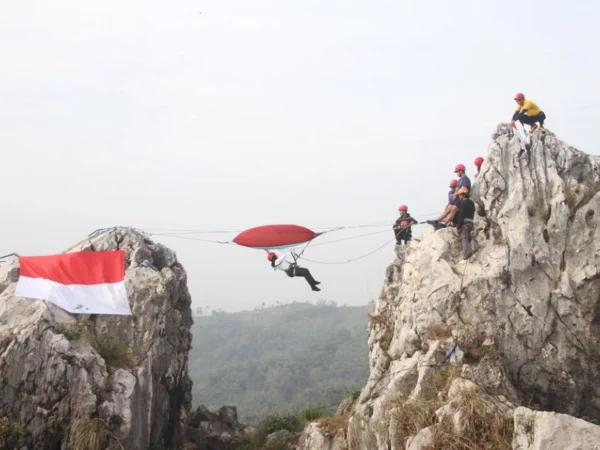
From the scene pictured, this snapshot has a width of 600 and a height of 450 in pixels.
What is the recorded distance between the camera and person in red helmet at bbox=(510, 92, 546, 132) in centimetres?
1577

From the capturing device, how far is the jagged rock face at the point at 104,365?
493 inches

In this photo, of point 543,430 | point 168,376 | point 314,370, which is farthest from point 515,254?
point 314,370

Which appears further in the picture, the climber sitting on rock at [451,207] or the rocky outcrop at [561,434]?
the climber sitting on rock at [451,207]

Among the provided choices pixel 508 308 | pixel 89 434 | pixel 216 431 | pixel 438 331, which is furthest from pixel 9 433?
pixel 508 308

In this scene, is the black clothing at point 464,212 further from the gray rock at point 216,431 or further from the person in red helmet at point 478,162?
the gray rock at point 216,431

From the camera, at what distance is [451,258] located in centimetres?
1487

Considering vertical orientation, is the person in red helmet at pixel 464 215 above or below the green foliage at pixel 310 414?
above


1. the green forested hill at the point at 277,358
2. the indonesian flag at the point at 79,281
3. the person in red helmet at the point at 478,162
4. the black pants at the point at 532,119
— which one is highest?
the black pants at the point at 532,119

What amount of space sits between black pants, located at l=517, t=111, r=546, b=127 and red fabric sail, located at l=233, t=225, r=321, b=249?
7.37m

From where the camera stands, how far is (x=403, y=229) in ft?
56.1

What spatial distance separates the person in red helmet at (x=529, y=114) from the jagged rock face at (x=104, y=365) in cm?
1199

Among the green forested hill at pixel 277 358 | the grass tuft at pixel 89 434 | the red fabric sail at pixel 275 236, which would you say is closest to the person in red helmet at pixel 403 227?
the red fabric sail at pixel 275 236

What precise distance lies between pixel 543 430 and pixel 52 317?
12146mm

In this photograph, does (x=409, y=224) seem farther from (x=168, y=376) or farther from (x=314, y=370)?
(x=314, y=370)
